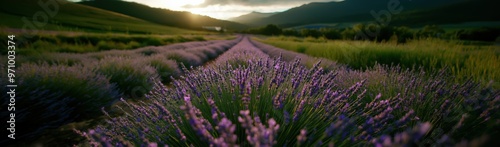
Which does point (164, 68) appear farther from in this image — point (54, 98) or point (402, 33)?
point (402, 33)

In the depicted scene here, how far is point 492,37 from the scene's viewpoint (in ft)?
127

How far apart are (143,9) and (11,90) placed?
112733 mm

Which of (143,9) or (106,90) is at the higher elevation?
(143,9)

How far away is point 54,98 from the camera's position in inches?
116

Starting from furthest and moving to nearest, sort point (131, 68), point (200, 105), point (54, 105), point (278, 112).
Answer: point (131, 68) → point (54, 105) → point (200, 105) → point (278, 112)

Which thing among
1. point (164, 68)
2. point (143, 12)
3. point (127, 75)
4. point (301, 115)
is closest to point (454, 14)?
point (143, 12)

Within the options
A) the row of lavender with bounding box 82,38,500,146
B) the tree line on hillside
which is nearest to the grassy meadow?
the row of lavender with bounding box 82,38,500,146

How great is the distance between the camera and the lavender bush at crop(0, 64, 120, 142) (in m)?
2.66

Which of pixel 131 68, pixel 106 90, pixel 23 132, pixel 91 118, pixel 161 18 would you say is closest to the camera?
pixel 23 132

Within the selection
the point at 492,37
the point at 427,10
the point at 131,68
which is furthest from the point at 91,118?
the point at 427,10

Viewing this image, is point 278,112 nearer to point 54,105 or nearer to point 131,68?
point 54,105

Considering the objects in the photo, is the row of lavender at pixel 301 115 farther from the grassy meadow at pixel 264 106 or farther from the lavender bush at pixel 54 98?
the lavender bush at pixel 54 98

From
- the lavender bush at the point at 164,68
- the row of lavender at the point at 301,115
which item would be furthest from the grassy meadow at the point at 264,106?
the lavender bush at the point at 164,68

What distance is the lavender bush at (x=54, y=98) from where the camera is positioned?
2.66m
